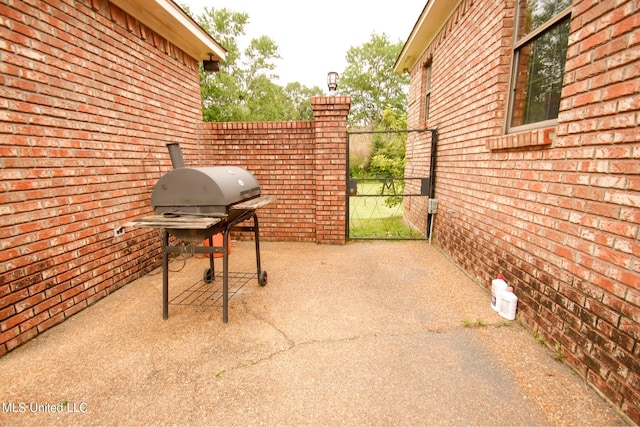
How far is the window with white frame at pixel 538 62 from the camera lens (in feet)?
7.53

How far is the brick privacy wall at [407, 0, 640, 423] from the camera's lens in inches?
61.9

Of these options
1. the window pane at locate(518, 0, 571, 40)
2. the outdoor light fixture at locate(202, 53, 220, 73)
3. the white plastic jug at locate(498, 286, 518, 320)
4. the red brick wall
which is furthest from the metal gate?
the outdoor light fixture at locate(202, 53, 220, 73)

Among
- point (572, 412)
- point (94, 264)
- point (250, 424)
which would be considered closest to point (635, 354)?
point (572, 412)

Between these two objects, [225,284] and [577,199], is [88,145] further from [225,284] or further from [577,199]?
[577,199]

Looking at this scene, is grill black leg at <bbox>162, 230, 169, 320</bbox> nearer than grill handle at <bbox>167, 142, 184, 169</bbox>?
Yes

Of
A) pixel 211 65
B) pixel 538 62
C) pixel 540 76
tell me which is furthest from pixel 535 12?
pixel 211 65

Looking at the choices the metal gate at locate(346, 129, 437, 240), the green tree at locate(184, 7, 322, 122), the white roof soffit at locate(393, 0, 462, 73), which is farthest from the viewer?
the green tree at locate(184, 7, 322, 122)

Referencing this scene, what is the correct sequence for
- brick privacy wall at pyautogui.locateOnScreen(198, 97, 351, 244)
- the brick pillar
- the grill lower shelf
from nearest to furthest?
1. the grill lower shelf
2. the brick pillar
3. brick privacy wall at pyautogui.locateOnScreen(198, 97, 351, 244)

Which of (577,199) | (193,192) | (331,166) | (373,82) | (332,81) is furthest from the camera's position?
(373,82)

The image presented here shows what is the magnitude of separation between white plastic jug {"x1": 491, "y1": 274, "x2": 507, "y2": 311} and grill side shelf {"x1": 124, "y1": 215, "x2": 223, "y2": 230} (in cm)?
266

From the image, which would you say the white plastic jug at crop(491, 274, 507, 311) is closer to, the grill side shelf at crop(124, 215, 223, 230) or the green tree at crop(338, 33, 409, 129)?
the grill side shelf at crop(124, 215, 223, 230)

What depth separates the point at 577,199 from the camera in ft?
6.29

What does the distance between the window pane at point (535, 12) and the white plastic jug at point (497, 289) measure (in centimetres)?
233

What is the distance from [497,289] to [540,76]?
78.3 inches
